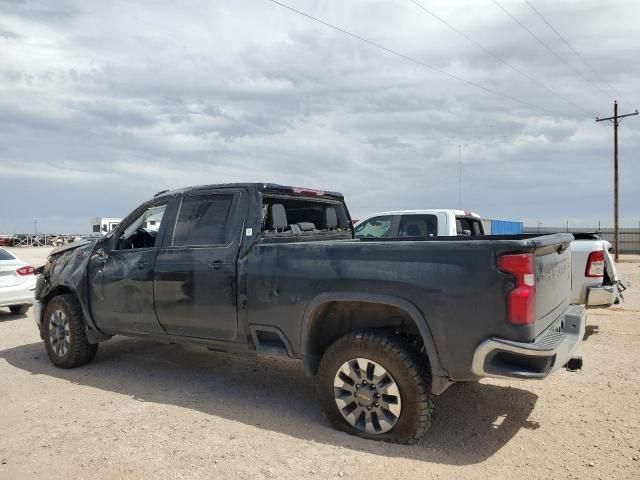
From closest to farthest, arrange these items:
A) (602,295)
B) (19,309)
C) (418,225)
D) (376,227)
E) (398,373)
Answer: (398,373)
(602,295)
(418,225)
(376,227)
(19,309)

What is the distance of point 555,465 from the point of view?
11.6 feet

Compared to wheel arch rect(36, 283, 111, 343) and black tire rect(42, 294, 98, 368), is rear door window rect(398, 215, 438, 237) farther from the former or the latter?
black tire rect(42, 294, 98, 368)

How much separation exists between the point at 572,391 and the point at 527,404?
64cm

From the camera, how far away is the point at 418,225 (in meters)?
Result: 8.80

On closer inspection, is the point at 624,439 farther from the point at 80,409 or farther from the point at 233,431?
the point at 80,409

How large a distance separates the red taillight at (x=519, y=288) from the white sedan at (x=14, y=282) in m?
9.10

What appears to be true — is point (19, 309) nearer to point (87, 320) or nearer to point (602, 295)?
point (87, 320)

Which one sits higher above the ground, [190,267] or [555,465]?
[190,267]

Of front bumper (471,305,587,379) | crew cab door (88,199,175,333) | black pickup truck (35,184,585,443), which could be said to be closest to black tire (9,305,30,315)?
black pickup truck (35,184,585,443)

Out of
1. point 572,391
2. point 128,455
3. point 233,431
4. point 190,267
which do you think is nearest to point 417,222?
point 572,391

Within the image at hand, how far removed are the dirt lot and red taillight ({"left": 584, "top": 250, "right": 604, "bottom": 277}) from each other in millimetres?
1198

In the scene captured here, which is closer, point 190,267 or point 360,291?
point 360,291

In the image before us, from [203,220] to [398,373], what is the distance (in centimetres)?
249

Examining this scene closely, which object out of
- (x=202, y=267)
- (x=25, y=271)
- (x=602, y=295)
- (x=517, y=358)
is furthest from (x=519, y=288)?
(x=25, y=271)
